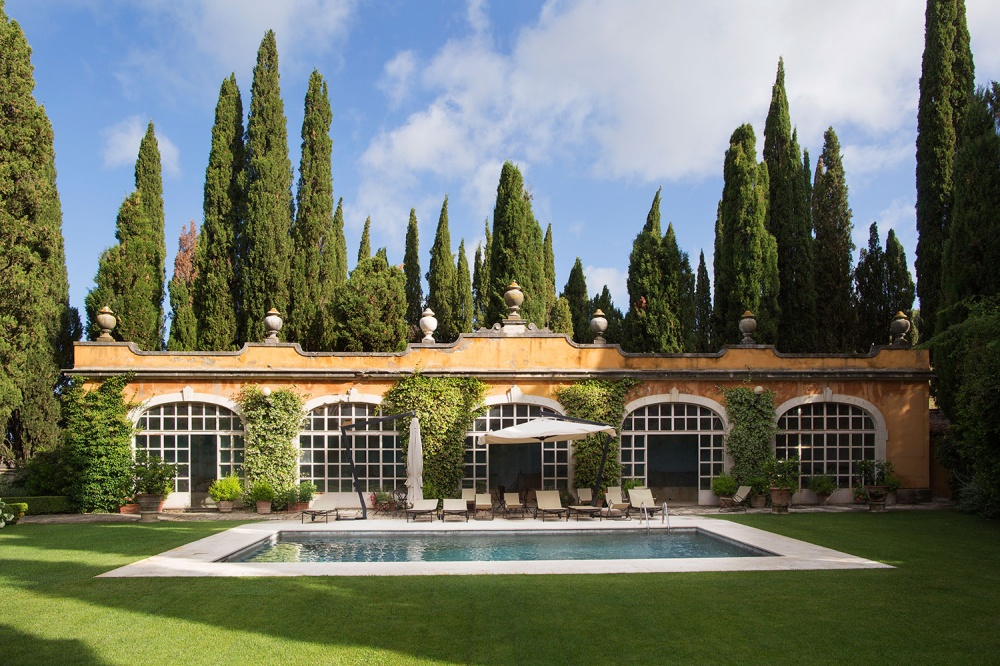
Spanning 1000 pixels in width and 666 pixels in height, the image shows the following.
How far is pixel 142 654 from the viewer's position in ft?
22.2

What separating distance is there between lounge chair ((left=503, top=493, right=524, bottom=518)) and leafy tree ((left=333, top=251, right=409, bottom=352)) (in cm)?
955

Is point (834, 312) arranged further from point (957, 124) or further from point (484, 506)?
point (484, 506)

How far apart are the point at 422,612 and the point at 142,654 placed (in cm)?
275

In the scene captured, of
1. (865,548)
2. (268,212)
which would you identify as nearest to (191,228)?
(268,212)

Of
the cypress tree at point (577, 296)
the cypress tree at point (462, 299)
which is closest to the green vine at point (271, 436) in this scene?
the cypress tree at point (462, 299)

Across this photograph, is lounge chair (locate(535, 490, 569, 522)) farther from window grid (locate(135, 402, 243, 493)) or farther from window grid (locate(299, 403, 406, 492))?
window grid (locate(135, 402, 243, 493))

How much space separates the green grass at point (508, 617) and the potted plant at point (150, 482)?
5772mm

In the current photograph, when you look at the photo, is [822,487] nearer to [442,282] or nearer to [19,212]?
[19,212]

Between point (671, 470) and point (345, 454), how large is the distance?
27.1 feet

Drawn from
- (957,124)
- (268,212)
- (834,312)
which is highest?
(957,124)

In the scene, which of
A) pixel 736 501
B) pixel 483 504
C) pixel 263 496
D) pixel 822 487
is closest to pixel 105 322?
pixel 263 496

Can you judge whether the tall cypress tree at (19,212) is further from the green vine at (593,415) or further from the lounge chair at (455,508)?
the green vine at (593,415)

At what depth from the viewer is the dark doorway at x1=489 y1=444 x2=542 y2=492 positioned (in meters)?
19.0

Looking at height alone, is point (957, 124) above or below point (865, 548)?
above
